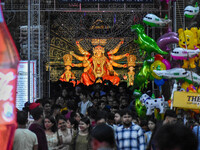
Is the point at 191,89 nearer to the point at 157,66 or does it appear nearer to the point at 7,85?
the point at 157,66

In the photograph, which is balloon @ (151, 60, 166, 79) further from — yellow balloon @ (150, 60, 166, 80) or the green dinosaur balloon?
the green dinosaur balloon

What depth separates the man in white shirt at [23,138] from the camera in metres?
5.14

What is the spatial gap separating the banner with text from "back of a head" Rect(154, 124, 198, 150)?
16.3 ft

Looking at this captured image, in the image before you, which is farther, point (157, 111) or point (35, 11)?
point (35, 11)

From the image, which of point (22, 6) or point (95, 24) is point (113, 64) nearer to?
point (95, 24)

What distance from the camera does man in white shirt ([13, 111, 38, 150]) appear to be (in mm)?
5145

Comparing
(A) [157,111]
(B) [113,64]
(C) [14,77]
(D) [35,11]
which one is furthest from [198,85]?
(B) [113,64]

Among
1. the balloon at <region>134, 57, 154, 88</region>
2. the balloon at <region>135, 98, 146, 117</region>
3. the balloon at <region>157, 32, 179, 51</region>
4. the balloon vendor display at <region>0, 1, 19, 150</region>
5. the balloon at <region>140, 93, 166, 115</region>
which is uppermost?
the balloon at <region>157, 32, 179, 51</region>

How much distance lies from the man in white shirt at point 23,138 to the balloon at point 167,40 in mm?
6044

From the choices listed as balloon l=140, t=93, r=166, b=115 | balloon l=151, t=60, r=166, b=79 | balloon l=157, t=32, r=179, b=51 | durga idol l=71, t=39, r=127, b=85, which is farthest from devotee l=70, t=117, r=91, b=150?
durga idol l=71, t=39, r=127, b=85

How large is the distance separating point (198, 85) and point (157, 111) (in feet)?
5.72

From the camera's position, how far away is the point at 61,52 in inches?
Answer: 733

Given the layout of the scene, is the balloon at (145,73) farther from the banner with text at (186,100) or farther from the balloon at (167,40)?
the banner with text at (186,100)

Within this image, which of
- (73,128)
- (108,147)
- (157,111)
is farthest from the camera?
(157,111)
